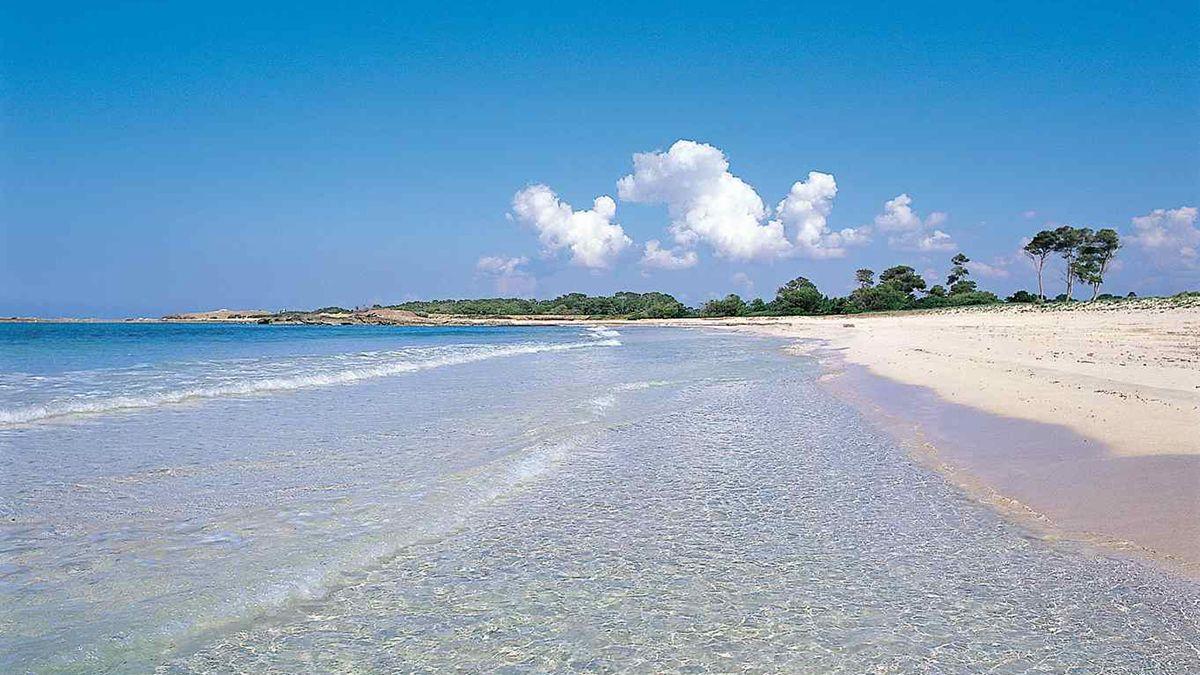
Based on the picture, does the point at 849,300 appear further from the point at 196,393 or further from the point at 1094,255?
the point at 196,393

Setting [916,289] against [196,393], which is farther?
[916,289]

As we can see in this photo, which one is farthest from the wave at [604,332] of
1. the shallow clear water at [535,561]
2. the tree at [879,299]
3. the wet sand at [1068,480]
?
the shallow clear water at [535,561]

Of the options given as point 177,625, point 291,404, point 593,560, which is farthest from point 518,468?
point 291,404

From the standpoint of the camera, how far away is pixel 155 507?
700 centimetres

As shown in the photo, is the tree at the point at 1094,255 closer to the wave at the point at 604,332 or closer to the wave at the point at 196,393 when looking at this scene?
the wave at the point at 604,332

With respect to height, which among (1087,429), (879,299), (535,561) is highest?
(879,299)

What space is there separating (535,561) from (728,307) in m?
115

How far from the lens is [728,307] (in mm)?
118812

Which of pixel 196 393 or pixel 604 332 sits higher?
pixel 196 393

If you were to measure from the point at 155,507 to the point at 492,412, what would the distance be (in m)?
7.02

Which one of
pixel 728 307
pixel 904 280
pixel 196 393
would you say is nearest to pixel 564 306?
pixel 728 307

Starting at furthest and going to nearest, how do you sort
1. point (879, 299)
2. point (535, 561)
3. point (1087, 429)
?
point (879, 299)
point (1087, 429)
point (535, 561)

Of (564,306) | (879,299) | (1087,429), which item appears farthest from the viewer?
(564,306)

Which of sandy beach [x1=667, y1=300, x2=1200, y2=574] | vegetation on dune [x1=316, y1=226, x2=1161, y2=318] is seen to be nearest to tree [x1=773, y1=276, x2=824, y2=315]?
vegetation on dune [x1=316, y1=226, x2=1161, y2=318]
